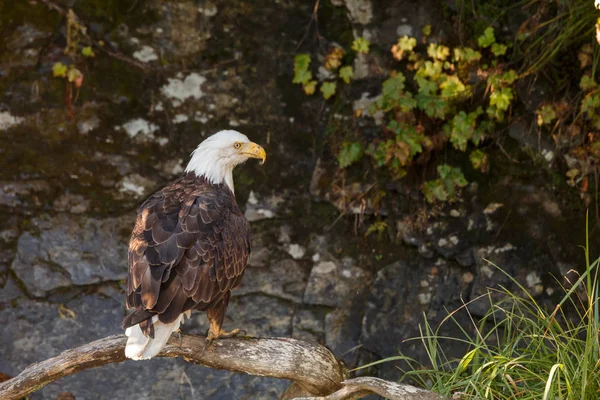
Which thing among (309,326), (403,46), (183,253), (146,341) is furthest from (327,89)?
(146,341)

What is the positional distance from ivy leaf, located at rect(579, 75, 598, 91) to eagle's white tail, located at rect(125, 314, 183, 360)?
2.65m

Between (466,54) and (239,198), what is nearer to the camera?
(466,54)

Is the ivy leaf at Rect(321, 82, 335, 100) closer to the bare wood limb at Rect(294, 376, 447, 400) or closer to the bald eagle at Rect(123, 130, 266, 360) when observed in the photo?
the bald eagle at Rect(123, 130, 266, 360)

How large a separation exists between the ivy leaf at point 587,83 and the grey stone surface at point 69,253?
2.73m

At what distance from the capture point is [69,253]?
4906 millimetres

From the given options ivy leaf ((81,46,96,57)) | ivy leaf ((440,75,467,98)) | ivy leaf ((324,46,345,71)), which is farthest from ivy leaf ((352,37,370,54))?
ivy leaf ((81,46,96,57))

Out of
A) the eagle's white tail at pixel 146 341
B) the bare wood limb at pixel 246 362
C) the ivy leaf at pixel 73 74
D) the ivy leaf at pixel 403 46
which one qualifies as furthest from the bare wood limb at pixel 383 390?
the ivy leaf at pixel 73 74

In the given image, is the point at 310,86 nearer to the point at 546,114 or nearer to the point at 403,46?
the point at 403,46

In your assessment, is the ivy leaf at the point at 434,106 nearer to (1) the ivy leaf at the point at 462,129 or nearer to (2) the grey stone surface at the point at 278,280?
(1) the ivy leaf at the point at 462,129

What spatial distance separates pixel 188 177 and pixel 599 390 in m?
2.22

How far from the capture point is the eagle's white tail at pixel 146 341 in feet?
10.9

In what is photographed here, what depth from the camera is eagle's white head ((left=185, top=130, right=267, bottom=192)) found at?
426 cm

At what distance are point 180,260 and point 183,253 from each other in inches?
1.6

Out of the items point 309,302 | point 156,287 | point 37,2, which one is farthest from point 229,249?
point 37,2
